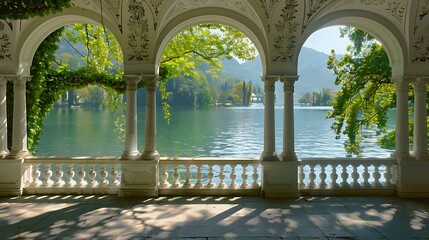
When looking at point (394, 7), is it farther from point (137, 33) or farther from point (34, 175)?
point (34, 175)

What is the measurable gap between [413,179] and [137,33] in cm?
640

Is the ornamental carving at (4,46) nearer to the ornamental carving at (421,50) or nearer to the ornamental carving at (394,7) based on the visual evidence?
the ornamental carving at (394,7)

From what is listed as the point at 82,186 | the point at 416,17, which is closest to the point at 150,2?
the point at 82,186

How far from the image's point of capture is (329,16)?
22.2 feet

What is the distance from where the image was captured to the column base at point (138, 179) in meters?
6.63

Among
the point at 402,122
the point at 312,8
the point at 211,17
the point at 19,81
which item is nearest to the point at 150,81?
the point at 211,17

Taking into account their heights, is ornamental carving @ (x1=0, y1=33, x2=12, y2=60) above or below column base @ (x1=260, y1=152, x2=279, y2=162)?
above

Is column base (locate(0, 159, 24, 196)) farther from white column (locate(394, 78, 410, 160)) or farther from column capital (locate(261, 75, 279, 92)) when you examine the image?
white column (locate(394, 78, 410, 160))

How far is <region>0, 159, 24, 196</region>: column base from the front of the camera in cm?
667

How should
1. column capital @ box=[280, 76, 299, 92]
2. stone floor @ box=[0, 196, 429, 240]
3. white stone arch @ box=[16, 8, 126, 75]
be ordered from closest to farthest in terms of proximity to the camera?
stone floor @ box=[0, 196, 429, 240] < white stone arch @ box=[16, 8, 126, 75] < column capital @ box=[280, 76, 299, 92]

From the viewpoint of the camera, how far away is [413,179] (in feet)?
22.1

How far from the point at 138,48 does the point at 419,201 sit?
633 cm

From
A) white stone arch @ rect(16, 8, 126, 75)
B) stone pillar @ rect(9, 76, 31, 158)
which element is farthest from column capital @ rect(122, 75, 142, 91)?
stone pillar @ rect(9, 76, 31, 158)

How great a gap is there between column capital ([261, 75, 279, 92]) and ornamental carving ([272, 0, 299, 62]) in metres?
0.37
